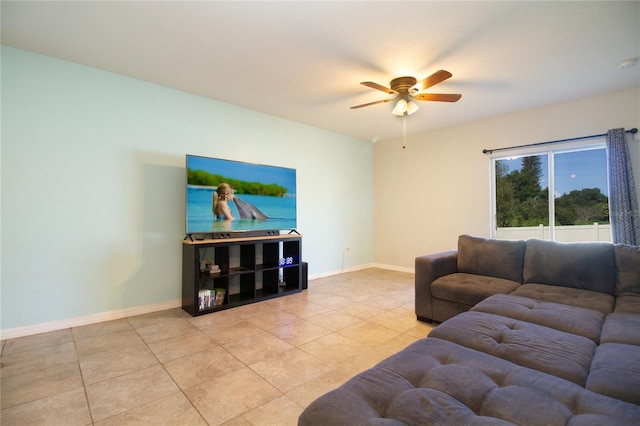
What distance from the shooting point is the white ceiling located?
6.89 feet

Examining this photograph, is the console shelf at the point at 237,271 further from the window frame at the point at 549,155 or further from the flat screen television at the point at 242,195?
the window frame at the point at 549,155

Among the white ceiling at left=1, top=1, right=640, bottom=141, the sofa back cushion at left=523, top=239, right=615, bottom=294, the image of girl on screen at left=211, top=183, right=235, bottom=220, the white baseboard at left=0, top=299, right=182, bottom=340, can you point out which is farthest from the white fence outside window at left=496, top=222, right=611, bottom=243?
the white baseboard at left=0, top=299, right=182, bottom=340

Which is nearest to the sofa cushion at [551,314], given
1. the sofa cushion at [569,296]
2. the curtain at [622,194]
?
the sofa cushion at [569,296]

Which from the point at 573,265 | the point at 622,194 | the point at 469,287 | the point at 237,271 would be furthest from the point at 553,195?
the point at 237,271

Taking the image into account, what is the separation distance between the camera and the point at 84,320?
9.27 ft

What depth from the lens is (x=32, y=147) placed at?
103 inches

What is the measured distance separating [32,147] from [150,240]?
1.31m

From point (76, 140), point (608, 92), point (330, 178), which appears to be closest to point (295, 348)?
point (76, 140)

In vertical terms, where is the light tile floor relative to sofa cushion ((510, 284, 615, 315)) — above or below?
below

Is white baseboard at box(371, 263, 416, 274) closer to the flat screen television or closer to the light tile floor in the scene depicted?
the light tile floor

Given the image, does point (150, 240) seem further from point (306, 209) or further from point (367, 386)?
point (367, 386)

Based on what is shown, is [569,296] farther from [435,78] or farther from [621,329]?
[435,78]

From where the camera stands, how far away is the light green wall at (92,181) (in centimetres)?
256

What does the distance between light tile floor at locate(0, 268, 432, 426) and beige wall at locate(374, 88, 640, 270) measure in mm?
2184
